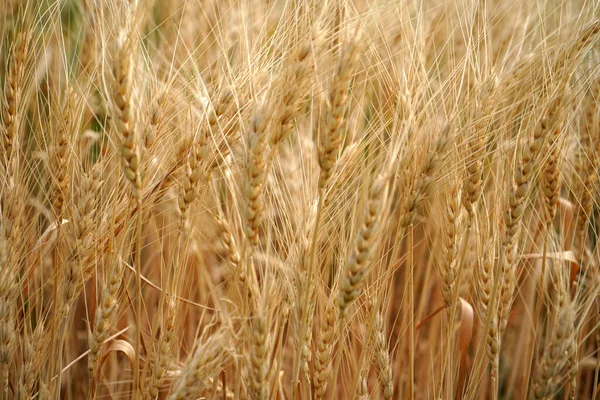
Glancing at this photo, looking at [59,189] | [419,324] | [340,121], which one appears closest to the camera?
[340,121]

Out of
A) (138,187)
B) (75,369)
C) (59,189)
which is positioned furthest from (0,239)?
(75,369)

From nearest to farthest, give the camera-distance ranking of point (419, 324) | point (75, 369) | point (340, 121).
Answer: point (340, 121) < point (419, 324) < point (75, 369)

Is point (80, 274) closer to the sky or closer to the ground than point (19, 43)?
closer to the ground

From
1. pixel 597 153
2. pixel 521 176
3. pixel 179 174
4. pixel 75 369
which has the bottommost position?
pixel 75 369

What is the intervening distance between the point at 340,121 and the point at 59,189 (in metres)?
0.66

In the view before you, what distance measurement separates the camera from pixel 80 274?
4.12 feet

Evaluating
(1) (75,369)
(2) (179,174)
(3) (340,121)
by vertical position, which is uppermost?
(3) (340,121)

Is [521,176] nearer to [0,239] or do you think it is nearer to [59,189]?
[59,189]

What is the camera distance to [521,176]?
1285 millimetres

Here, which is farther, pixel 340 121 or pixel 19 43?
pixel 19 43

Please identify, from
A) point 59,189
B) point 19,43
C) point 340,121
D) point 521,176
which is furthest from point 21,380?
point 521,176

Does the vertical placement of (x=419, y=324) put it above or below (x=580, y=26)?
below

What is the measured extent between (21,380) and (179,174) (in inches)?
21.7

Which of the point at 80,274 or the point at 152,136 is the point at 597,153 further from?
the point at 80,274
